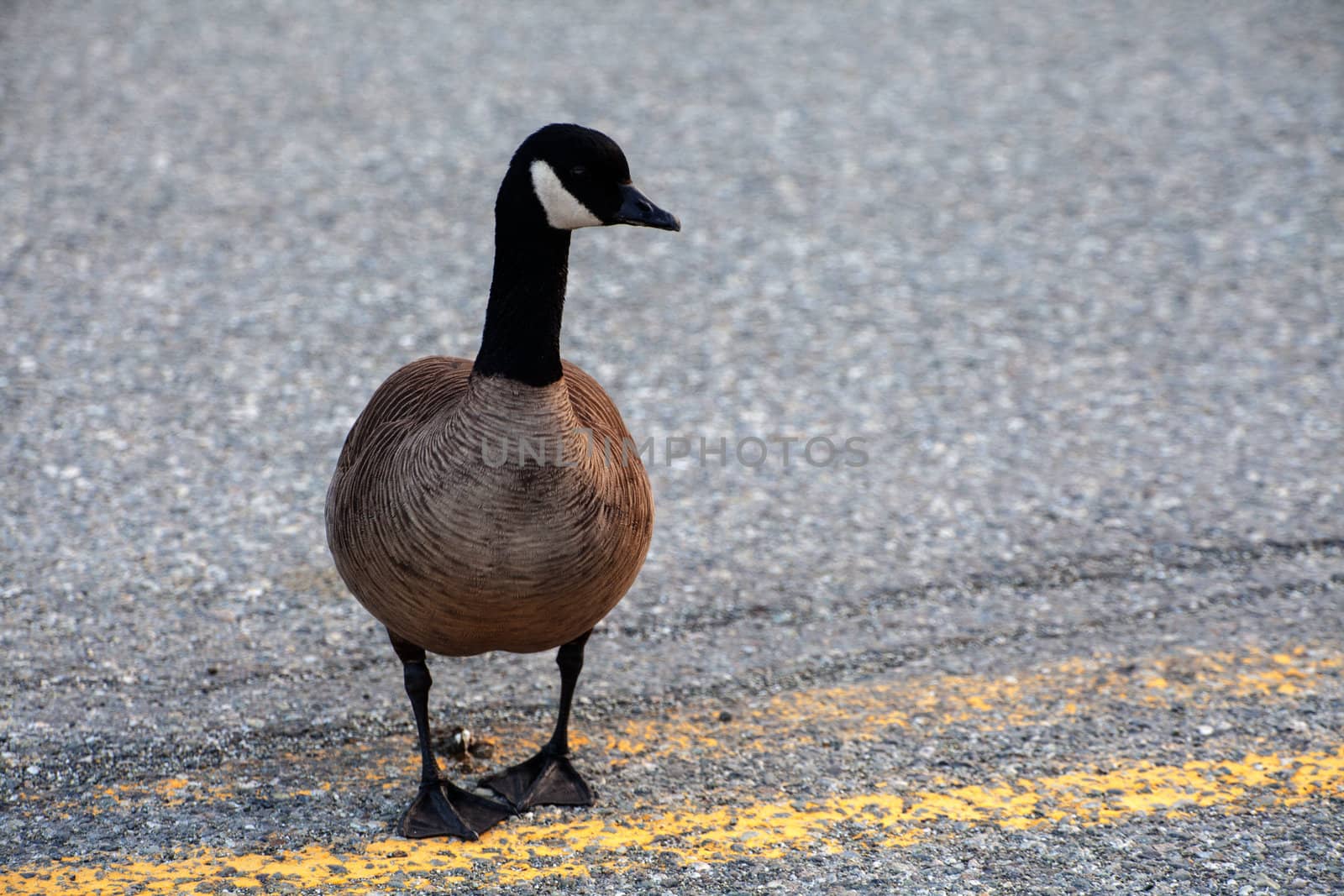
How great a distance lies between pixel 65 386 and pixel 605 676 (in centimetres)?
272

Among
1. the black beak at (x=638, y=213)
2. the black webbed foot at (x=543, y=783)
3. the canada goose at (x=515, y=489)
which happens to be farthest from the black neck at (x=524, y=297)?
the black webbed foot at (x=543, y=783)

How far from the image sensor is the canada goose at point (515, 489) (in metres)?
2.95

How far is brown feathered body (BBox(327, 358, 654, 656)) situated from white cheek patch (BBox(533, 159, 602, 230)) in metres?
0.37

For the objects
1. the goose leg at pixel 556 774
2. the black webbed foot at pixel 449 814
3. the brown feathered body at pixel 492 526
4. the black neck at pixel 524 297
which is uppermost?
the black neck at pixel 524 297

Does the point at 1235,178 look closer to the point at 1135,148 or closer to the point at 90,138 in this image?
the point at 1135,148

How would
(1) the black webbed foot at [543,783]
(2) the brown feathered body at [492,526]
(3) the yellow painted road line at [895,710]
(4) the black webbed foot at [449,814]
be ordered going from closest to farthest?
(2) the brown feathered body at [492,526]
(4) the black webbed foot at [449,814]
(1) the black webbed foot at [543,783]
(3) the yellow painted road line at [895,710]

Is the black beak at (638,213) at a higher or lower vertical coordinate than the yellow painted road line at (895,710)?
higher

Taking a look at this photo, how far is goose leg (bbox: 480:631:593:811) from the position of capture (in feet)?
11.0

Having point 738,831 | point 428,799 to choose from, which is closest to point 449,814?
point 428,799

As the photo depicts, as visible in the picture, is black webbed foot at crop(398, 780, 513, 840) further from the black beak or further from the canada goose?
the black beak

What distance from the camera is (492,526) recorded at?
2.93 m

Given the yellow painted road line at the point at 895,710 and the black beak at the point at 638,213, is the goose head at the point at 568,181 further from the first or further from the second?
the yellow painted road line at the point at 895,710

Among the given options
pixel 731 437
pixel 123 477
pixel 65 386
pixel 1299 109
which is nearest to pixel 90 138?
pixel 65 386

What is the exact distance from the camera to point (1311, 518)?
4625 millimetres
